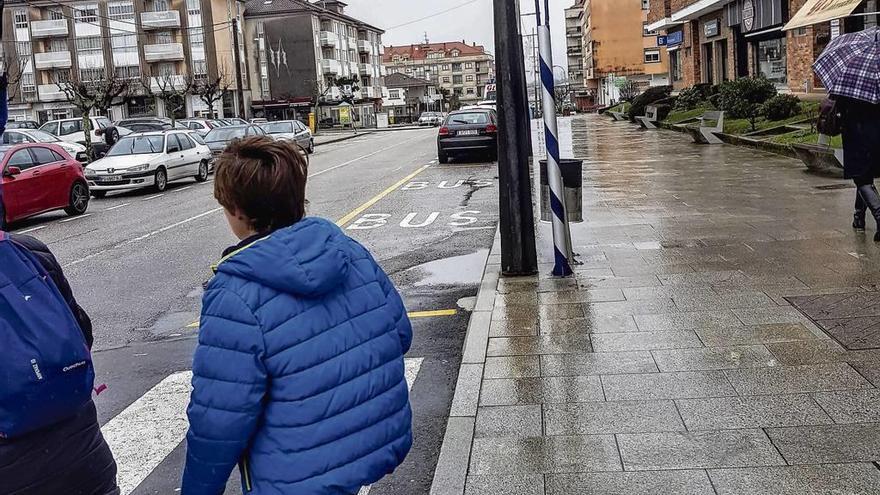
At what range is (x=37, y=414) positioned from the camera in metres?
2.40

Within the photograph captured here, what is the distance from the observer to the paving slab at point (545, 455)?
174 inches

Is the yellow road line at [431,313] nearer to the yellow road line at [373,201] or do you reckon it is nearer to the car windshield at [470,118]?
the yellow road line at [373,201]

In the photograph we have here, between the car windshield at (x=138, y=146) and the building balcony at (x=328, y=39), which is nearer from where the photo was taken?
the car windshield at (x=138, y=146)

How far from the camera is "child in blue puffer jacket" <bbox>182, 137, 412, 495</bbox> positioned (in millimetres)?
2463

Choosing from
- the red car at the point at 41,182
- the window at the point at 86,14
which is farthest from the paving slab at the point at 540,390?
the window at the point at 86,14

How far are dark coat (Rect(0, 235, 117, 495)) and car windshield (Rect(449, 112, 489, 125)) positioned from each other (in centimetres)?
2361

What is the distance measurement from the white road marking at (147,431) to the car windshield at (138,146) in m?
17.9

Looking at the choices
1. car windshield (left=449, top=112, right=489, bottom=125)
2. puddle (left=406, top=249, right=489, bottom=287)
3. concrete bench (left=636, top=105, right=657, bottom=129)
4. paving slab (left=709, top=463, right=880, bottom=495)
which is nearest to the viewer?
paving slab (left=709, top=463, right=880, bottom=495)

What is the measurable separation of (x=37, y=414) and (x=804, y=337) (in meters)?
5.12

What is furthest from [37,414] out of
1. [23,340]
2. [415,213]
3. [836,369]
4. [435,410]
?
[415,213]

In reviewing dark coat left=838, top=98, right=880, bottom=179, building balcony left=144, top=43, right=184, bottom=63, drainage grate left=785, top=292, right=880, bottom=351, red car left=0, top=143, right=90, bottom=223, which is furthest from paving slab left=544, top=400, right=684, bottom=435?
building balcony left=144, top=43, right=184, bottom=63

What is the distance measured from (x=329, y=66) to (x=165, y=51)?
19011 mm

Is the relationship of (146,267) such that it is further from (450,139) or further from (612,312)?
(450,139)

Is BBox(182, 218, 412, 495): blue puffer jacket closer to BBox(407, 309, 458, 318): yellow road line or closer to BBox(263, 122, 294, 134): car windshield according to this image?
BBox(407, 309, 458, 318): yellow road line
